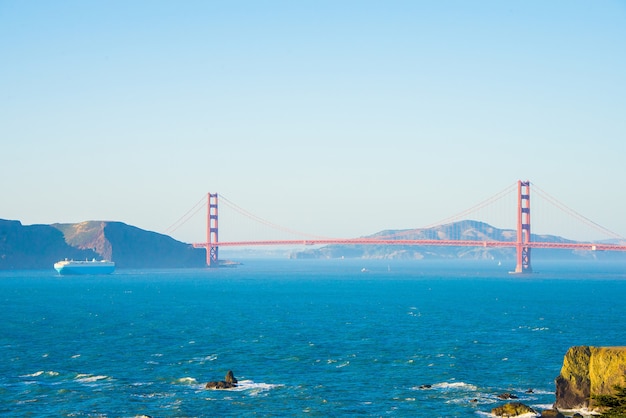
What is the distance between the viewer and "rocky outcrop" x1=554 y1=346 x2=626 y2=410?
153 ft

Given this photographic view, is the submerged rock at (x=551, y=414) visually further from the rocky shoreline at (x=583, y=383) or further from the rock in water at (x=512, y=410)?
the rock in water at (x=512, y=410)

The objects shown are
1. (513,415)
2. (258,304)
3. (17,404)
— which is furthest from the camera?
(258,304)

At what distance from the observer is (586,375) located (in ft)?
158

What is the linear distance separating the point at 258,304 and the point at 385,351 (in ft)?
182

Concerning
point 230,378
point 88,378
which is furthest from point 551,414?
point 88,378

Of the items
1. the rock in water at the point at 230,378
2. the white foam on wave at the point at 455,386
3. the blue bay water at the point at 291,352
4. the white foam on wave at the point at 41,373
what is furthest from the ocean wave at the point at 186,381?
the white foam on wave at the point at 455,386

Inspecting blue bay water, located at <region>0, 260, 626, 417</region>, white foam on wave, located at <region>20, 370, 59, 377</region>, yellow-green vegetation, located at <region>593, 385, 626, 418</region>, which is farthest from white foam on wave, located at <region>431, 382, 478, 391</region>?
white foam on wave, located at <region>20, 370, 59, 377</region>

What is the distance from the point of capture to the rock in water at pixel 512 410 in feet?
151

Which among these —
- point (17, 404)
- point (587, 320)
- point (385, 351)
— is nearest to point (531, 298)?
point (587, 320)

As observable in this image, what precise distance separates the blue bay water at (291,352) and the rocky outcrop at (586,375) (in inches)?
70.3

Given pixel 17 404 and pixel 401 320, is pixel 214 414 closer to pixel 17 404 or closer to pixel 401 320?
pixel 17 404

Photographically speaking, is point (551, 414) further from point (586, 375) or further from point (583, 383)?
point (586, 375)

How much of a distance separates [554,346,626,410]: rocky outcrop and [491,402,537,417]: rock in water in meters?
3.08

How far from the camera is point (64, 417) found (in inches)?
1822
